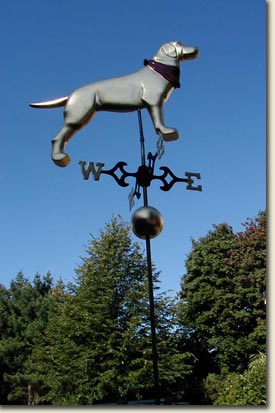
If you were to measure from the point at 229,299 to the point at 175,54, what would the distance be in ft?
58.7

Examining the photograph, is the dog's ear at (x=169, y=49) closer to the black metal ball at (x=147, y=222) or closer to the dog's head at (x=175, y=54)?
the dog's head at (x=175, y=54)

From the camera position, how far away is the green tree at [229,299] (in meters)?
19.9

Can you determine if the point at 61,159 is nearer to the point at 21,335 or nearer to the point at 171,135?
the point at 171,135

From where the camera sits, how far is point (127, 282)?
1795 cm

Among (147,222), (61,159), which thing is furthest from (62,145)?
(147,222)

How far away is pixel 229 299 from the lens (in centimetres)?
2053

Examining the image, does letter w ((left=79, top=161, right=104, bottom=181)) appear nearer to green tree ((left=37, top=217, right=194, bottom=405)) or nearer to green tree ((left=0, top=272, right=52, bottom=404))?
green tree ((left=37, top=217, right=194, bottom=405))

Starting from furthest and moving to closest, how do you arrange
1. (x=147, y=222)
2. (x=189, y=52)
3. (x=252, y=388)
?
(x=252, y=388), (x=189, y=52), (x=147, y=222)

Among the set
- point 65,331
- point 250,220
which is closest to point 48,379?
point 65,331

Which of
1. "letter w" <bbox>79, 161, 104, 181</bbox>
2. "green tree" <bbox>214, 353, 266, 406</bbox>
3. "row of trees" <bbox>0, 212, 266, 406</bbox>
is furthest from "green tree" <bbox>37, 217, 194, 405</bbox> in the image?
"letter w" <bbox>79, 161, 104, 181</bbox>

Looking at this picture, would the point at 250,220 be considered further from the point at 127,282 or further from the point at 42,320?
the point at 42,320

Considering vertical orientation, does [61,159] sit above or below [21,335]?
above

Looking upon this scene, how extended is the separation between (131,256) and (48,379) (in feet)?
17.7

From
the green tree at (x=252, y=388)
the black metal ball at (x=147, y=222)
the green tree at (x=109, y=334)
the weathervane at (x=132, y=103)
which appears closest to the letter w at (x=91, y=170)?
the weathervane at (x=132, y=103)
